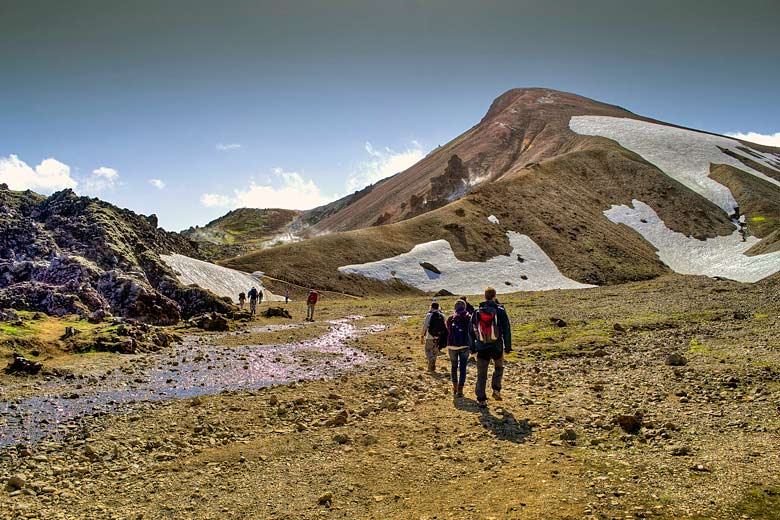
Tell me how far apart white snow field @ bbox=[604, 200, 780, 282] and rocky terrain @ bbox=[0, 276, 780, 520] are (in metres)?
59.6

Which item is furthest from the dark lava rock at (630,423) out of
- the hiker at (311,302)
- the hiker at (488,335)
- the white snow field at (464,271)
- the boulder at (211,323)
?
the white snow field at (464,271)

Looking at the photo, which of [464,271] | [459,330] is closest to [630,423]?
[459,330]

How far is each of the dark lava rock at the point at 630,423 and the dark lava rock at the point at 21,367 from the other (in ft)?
66.3

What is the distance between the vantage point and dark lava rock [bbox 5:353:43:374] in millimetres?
18648

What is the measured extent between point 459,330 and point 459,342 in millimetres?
396

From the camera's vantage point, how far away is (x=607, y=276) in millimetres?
76625

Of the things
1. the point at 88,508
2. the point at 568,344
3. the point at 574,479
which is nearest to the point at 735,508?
the point at 574,479

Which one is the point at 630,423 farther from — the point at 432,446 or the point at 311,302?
the point at 311,302

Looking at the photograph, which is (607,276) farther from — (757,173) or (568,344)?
(757,173)

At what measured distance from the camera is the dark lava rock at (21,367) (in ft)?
61.2

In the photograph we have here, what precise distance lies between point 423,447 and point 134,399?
1054 centimetres

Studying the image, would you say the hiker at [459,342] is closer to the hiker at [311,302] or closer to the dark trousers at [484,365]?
the dark trousers at [484,365]

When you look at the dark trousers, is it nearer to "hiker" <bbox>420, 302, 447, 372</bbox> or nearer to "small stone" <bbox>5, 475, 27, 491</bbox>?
"hiker" <bbox>420, 302, 447, 372</bbox>

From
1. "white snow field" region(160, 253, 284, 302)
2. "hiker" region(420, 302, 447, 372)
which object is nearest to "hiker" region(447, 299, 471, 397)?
"hiker" region(420, 302, 447, 372)
